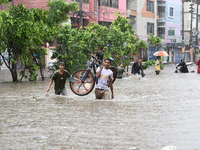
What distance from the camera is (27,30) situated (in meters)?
20.7

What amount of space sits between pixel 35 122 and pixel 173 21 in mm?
60612

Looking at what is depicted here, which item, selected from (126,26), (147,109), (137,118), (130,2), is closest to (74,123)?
(137,118)

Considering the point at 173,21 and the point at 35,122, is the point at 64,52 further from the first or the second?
the point at 173,21

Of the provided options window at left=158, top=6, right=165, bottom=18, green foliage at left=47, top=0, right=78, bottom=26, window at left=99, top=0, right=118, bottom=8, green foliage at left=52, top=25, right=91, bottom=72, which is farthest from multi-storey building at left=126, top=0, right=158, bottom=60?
green foliage at left=47, top=0, right=78, bottom=26

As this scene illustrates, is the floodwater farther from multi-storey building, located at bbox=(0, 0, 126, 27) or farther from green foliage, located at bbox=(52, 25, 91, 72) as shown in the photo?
multi-storey building, located at bbox=(0, 0, 126, 27)

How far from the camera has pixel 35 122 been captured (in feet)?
26.0

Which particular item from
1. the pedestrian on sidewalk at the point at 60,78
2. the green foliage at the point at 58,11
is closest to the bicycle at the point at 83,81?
the pedestrian on sidewalk at the point at 60,78

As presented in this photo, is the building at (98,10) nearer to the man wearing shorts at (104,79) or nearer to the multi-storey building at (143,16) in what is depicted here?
the multi-storey building at (143,16)

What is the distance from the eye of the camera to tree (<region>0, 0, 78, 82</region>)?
2047cm

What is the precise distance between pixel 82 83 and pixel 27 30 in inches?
346

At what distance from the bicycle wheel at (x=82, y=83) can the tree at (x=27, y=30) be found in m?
7.60

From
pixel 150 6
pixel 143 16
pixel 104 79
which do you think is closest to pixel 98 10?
pixel 143 16

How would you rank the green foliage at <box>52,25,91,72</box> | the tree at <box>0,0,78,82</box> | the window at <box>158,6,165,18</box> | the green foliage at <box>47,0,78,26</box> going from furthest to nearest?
the window at <box>158,6,165,18</box> < the green foliage at <box>52,25,91,72</box> < the green foliage at <box>47,0,78,26</box> < the tree at <box>0,0,78,82</box>

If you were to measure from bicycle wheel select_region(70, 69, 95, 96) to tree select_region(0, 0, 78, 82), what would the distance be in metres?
7.60
